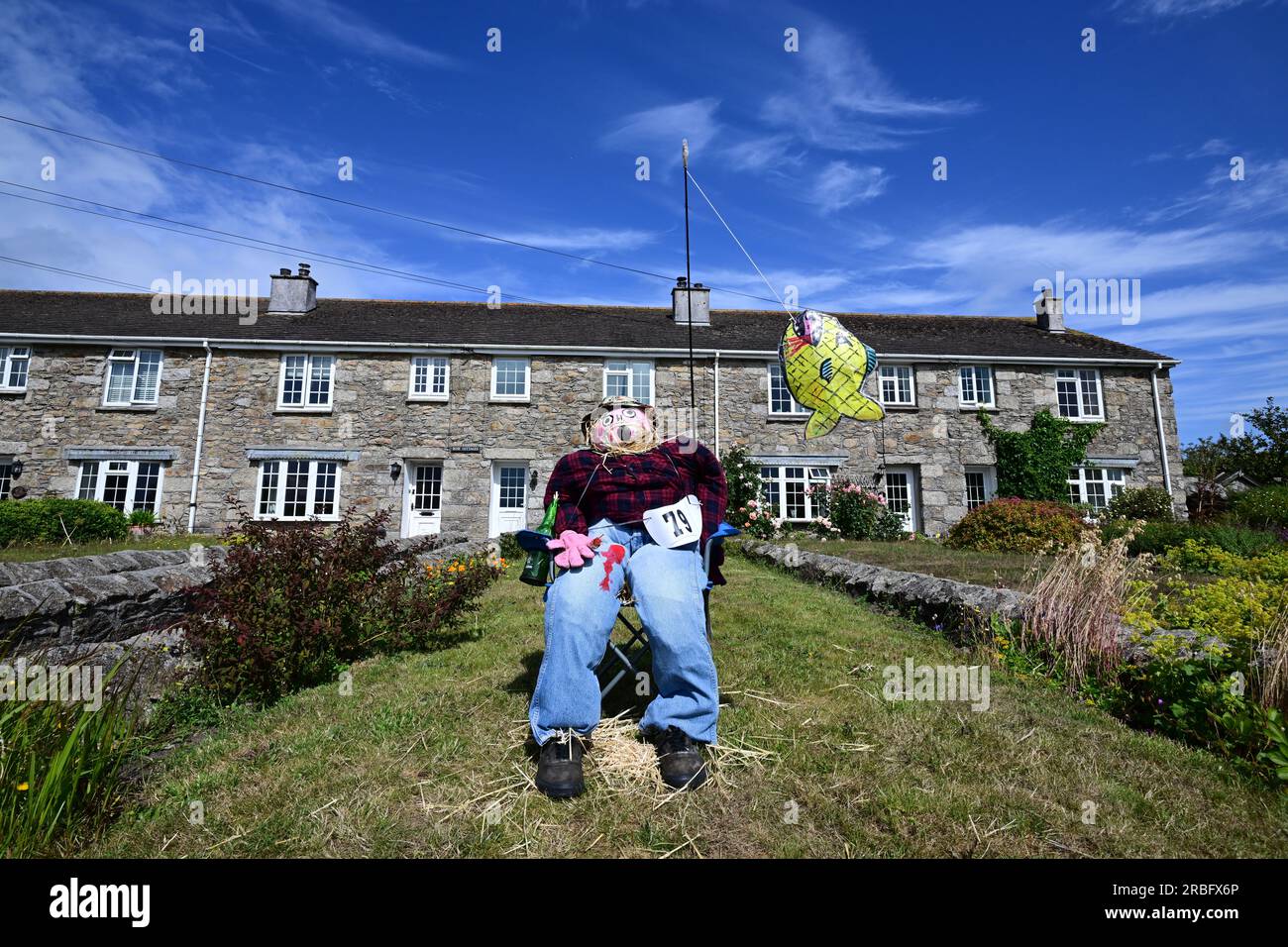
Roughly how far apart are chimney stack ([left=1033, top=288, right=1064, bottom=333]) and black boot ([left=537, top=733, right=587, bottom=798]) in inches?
930

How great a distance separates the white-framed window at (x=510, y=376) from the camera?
17.0 meters

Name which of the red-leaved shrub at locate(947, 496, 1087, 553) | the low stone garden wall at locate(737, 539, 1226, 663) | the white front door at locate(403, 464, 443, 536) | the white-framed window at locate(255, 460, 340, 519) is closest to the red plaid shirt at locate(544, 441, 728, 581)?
the low stone garden wall at locate(737, 539, 1226, 663)

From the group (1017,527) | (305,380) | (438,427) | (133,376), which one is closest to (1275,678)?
(1017,527)

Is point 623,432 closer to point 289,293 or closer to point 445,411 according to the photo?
point 445,411

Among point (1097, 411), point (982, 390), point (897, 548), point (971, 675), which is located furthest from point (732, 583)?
point (1097, 411)

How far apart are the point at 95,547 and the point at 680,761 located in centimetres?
1376

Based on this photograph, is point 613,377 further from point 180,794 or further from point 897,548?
point 180,794

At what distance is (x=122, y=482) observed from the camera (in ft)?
53.3

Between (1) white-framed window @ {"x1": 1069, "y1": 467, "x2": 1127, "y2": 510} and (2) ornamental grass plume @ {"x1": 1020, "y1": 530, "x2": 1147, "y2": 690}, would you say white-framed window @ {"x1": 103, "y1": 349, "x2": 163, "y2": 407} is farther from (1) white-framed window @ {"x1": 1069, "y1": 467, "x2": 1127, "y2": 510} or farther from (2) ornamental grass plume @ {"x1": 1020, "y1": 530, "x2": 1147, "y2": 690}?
(1) white-framed window @ {"x1": 1069, "y1": 467, "x2": 1127, "y2": 510}

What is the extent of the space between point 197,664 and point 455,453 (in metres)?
12.8

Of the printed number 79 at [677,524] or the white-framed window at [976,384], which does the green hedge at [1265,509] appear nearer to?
the white-framed window at [976,384]

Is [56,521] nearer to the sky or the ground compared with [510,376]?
nearer to the ground

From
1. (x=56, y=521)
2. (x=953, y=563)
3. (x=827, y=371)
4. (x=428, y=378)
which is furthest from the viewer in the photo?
(x=428, y=378)

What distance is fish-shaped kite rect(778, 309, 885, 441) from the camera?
13.2 feet
